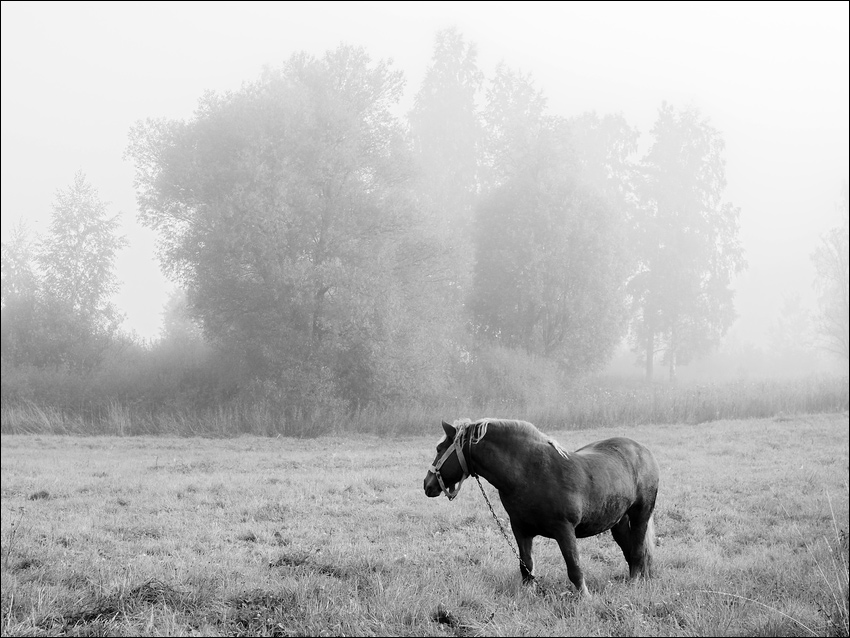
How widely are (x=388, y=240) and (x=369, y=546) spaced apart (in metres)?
12.4

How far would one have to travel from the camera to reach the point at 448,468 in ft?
12.9

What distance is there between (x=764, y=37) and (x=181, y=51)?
1193cm

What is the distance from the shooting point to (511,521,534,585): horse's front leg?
13.8 ft

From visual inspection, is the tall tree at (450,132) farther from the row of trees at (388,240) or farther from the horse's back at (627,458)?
the horse's back at (627,458)

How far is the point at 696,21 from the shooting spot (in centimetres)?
789

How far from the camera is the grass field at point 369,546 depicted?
398 cm

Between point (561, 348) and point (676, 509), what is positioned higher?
point (561, 348)

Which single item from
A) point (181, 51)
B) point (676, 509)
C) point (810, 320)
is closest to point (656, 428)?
point (676, 509)

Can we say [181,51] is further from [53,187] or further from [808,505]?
[808,505]

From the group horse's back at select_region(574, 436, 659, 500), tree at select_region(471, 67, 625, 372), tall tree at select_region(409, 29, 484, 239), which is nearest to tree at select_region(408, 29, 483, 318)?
tall tree at select_region(409, 29, 484, 239)

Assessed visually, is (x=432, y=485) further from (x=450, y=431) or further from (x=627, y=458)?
(x=627, y=458)

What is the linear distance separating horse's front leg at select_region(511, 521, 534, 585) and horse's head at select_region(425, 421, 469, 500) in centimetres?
59

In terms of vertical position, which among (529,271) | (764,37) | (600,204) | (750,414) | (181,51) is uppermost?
(181,51)

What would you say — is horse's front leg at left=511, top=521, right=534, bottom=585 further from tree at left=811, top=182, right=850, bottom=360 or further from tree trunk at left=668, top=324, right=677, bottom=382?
tree at left=811, top=182, right=850, bottom=360
